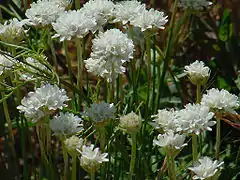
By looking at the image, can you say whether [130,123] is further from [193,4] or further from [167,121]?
[193,4]

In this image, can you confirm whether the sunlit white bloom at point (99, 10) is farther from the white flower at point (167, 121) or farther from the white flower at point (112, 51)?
the white flower at point (167, 121)

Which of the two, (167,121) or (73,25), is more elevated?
(73,25)

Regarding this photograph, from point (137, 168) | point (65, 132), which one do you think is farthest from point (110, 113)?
point (137, 168)

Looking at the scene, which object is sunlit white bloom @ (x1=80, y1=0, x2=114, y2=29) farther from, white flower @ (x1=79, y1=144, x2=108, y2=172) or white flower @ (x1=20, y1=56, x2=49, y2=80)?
white flower @ (x1=79, y1=144, x2=108, y2=172)

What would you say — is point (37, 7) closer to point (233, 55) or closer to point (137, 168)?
point (137, 168)

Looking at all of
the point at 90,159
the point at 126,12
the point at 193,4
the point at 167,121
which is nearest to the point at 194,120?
the point at 167,121

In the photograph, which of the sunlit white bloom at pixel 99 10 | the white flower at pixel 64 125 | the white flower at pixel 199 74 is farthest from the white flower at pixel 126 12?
the white flower at pixel 64 125
